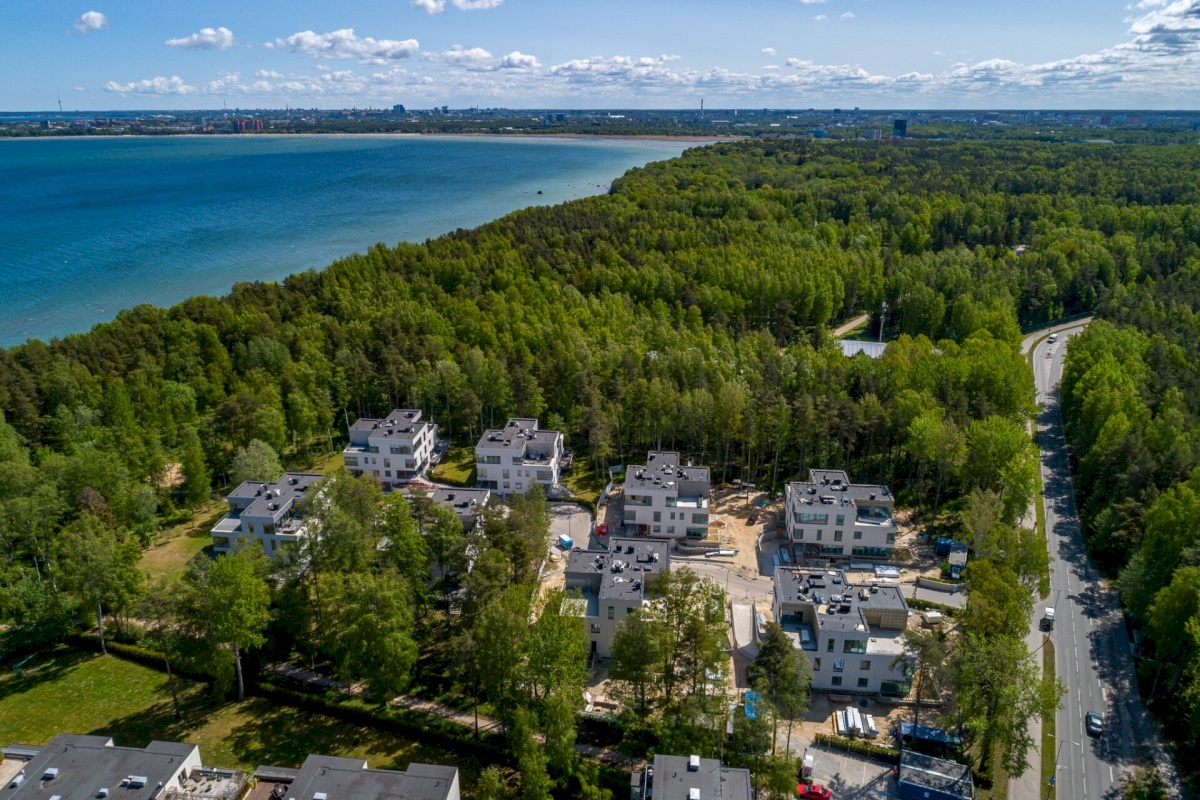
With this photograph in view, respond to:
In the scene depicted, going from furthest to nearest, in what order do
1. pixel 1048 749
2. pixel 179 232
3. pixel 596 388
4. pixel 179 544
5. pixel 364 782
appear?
1. pixel 179 232
2. pixel 596 388
3. pixel 179 544
4. pixel 1048 749
5. pixel 364 782

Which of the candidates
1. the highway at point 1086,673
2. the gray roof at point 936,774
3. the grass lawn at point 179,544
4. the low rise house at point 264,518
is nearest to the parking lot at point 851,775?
the gray roof at point 936,774

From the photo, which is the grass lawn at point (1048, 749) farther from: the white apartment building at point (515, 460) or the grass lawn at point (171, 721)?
the white apartment building at point (515, 460)

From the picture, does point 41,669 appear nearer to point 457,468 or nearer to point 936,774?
point 457,468

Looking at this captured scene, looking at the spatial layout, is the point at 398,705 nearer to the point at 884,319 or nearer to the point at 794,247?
the point at 884,319

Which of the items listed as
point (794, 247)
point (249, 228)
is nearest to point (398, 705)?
point (794, 247)

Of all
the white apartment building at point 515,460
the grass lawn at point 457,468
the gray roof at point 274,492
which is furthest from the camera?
the grass lawn at point 457,468

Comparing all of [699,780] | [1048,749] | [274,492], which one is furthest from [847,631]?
[274,492]
